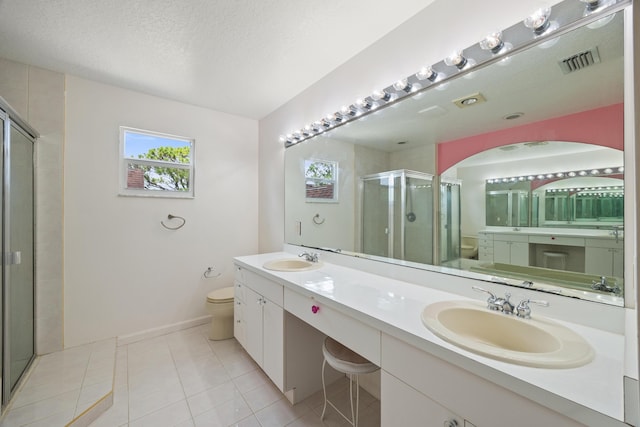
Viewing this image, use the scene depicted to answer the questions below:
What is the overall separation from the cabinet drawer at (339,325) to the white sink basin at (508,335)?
246 millimetres

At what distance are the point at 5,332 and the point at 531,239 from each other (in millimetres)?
2897

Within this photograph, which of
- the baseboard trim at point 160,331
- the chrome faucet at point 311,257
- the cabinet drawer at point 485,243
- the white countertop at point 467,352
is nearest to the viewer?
the white countertop at point 467,352

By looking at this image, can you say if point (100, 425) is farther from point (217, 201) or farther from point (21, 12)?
point (21, 12)

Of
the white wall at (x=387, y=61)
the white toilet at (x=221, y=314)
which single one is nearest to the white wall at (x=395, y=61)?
the white wall at (x=387, y=61)

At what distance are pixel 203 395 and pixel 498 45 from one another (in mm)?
2627

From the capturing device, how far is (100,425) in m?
1.50

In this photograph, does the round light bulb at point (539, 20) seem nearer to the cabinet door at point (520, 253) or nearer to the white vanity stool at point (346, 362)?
the cabinet door at point (520, 253)

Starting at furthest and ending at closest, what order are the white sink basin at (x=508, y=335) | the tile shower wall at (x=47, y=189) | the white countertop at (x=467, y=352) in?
the tile shower wall at (x=47, y=189)
the white sink basin at (x=508, y=335)
the white countertop at (x=467, y=352)

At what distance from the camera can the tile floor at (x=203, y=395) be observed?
1.54m

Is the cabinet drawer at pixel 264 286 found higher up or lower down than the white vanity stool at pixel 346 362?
higher up

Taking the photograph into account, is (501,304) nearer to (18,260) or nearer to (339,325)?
(339,325)

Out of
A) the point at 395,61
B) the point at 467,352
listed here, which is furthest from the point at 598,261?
the point at 395,61

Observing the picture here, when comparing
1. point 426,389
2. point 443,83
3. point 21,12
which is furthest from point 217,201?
point 426,389

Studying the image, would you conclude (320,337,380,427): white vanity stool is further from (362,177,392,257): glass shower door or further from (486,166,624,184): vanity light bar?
(486,166,624,184): vanity light bar
